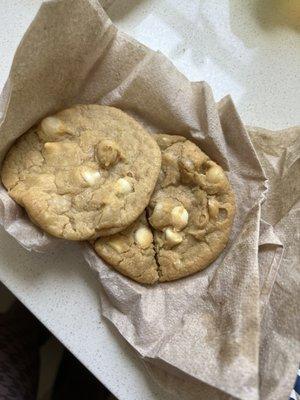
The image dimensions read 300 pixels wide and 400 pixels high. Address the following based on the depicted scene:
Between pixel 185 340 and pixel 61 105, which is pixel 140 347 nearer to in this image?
pixel 185 340

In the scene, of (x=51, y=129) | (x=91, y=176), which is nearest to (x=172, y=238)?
(x=91, y=176)

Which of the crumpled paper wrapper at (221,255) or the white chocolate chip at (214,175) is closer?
the crumpled paper wrapper at (221,255)

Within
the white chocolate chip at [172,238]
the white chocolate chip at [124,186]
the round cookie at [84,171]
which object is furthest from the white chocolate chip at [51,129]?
the white chocolate chip at [172,238]

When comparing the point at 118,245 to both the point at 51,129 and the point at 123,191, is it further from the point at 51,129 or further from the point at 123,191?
the point at 51,129

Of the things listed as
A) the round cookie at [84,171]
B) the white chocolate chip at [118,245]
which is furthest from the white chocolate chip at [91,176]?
the white chocolate chip at [118,245]

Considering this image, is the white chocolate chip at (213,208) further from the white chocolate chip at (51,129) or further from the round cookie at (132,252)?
the white chocolate chip at (51,129)

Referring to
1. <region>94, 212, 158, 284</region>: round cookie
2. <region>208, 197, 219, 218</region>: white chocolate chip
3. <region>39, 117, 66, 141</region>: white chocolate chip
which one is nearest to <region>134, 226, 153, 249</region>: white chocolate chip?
<region>94, 212, 158, 284</region>: round cookie

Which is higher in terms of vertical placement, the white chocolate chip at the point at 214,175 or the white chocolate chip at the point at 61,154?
the white chocolate chip at the point at 61,154
